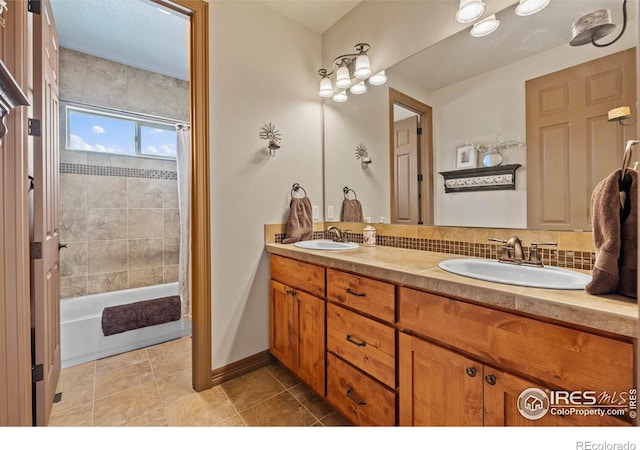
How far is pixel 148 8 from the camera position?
2035 mm

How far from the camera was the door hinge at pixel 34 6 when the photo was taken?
4.09 ft

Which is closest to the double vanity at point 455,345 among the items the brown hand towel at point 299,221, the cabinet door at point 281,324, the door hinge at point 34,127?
the cabinet door at point 281,324

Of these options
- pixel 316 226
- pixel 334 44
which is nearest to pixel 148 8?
pixel 334 44

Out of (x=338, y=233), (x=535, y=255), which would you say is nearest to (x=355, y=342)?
(x=535, y=255)

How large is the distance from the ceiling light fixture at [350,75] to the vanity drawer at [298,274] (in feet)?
4.37

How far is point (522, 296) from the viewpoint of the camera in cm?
76

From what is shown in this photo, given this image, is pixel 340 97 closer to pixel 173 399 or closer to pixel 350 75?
pixel 350 75

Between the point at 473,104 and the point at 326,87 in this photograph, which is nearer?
the point at 473,104

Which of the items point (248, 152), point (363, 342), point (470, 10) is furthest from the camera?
point (248, 152)

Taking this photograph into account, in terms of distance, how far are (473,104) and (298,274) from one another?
1.32 metres

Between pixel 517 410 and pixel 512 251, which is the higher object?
pixel 512 251

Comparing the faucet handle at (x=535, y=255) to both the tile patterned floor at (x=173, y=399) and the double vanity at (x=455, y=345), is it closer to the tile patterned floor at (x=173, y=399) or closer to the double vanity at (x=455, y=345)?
the double vanity at (x=455, y=345)

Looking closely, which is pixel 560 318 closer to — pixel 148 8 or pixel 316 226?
pixel 316 226

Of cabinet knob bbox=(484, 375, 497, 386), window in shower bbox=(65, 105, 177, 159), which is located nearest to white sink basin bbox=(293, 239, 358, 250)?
cabinet knob bbox=(484, 375, 497, 386)
